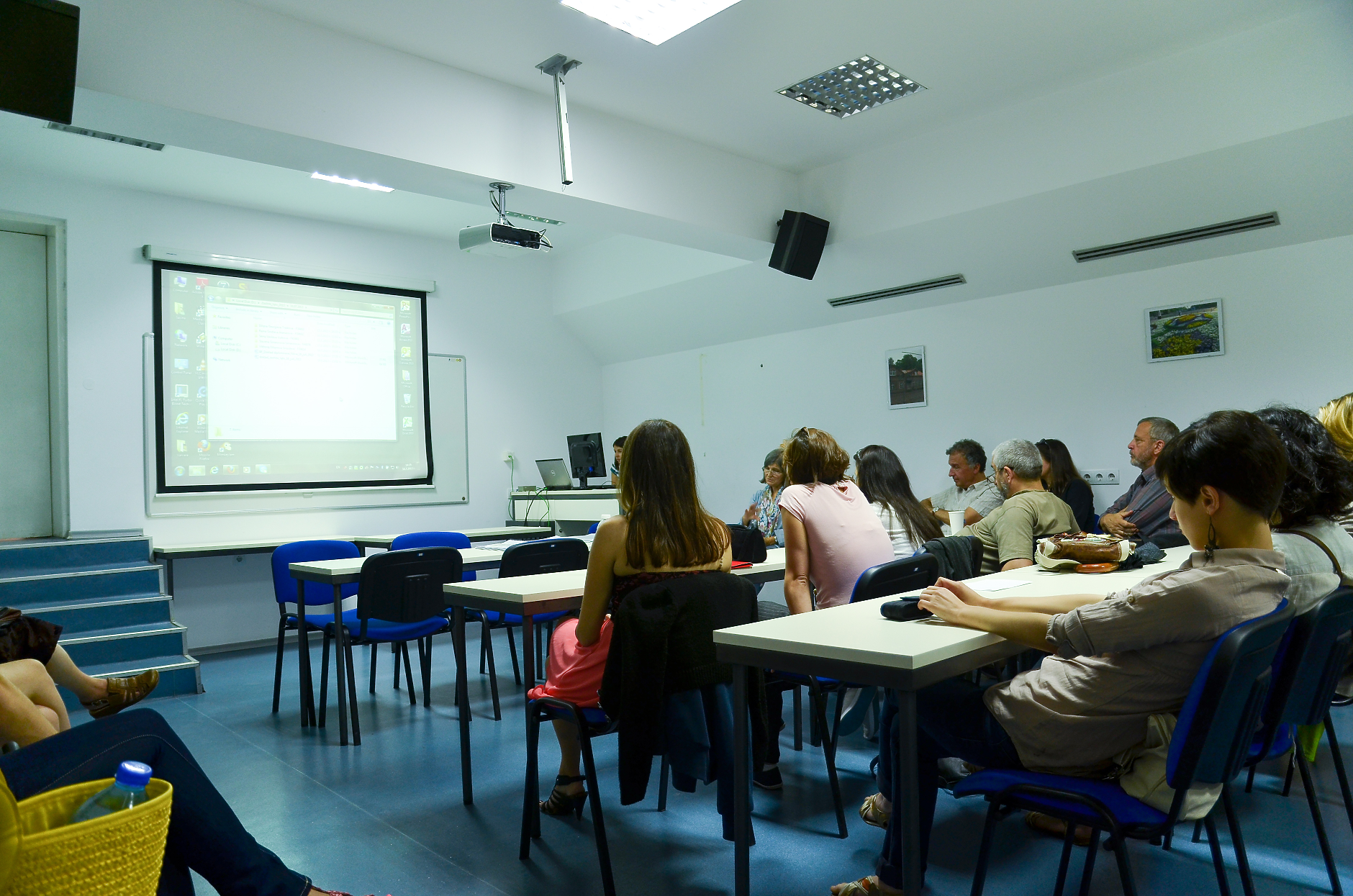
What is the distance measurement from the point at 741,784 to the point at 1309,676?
1.24m

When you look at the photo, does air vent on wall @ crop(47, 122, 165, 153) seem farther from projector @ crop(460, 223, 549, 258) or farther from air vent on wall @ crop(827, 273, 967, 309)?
air vent on wall @ crop(827, 273, 967, 309)

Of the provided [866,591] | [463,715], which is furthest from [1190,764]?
[463,715]

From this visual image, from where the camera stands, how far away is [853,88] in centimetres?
448

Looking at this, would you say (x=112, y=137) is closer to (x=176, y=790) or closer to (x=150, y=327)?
(x=150, y=327)

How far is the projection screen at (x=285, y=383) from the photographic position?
19.6ft

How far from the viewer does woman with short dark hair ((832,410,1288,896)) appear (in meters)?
1.48

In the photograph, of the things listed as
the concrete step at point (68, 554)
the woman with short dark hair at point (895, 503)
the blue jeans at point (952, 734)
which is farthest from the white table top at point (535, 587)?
the concrete step at point (68, 554)

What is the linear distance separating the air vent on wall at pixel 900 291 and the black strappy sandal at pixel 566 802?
167 inches

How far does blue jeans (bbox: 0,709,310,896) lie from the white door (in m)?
5.30

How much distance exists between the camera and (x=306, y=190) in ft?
19.7

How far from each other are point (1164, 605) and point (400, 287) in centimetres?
669

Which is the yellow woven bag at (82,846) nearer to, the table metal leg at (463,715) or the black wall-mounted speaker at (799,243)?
the table metal leg at (463,715)

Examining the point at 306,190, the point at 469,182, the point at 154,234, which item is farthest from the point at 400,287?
the point at 469,182

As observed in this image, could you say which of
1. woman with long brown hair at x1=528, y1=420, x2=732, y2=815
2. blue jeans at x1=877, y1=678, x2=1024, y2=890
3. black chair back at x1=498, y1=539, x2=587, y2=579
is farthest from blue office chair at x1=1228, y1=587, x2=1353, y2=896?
black chair back at x1=498, y1=539, x2=587, y2=579
